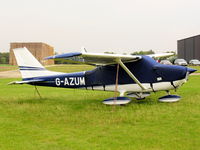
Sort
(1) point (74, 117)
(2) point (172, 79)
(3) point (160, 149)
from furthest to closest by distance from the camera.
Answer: (2) point (172, 79)
(1) point (74, 117)
(3) point (160, 149)

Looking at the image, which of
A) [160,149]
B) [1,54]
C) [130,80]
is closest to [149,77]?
[130,80]

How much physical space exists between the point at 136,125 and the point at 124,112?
70.7 inches

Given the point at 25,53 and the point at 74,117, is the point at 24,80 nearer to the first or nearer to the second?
the point at 25,53

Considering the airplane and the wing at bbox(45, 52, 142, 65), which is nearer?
the wing at bbox(45, 52, 142, 65)

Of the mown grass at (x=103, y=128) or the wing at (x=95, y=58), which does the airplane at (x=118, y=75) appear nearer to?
the wing at (x=95, y=58)

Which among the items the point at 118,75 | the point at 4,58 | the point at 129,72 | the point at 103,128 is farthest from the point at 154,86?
the point at 4,58

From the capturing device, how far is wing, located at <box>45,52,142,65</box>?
8.16m

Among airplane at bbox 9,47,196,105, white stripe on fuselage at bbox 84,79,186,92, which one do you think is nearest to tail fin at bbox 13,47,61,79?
airplane at bbox 9,47,196,105

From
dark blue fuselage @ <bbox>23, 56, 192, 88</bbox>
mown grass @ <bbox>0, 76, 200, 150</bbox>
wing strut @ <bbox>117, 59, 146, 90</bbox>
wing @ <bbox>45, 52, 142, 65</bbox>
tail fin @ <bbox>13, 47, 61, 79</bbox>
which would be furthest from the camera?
tail fin @ <bbox>13, 47, 61, 79</bbox>

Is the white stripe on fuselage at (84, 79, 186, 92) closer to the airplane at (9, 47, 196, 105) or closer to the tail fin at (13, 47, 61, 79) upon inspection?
the airplane at (9, 47, 196, 105)

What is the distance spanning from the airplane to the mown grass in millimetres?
873

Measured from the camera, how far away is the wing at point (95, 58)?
816cm

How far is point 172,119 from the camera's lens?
7145 mm

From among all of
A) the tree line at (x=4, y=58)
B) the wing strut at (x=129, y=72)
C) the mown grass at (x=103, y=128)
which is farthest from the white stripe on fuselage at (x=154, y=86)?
the tree line at (x=4, y=58)
